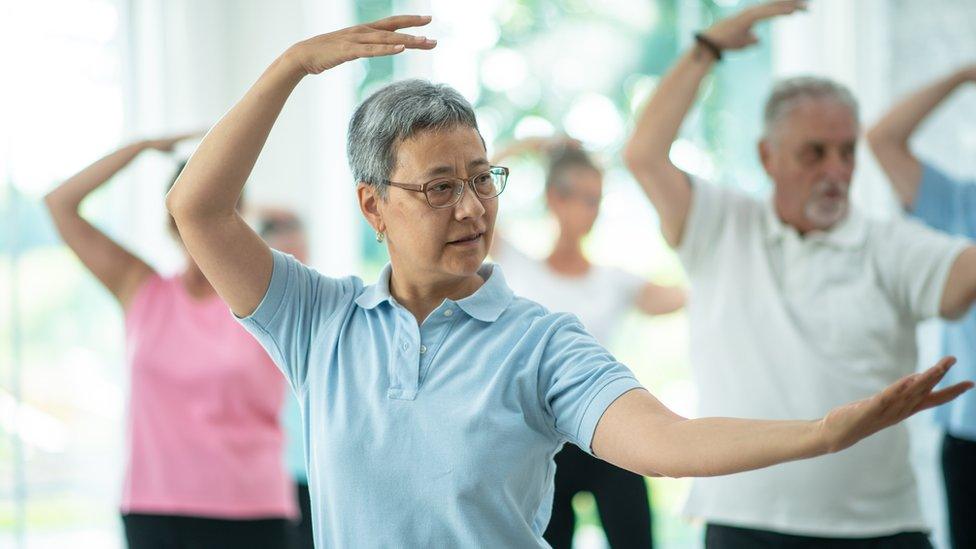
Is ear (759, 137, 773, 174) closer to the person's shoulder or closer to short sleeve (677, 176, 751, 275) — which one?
short sleeve (677, 176, 751, 275)

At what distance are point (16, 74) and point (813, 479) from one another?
3.17 meters

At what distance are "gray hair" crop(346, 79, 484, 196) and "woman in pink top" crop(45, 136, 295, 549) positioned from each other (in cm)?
139

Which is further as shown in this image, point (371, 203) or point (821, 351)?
point (821, 351)

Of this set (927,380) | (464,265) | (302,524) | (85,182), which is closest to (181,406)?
(85,182)

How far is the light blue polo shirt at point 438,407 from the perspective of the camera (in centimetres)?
152

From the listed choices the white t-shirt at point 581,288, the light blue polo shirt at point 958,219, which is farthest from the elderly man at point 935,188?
the white t-shirt at point 581,288

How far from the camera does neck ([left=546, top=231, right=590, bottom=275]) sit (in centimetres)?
347

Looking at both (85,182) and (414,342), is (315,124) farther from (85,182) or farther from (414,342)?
(414,342)

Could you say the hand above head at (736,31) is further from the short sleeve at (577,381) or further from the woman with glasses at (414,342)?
the short sleeve at (577,381)

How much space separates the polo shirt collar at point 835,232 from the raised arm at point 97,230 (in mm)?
1499

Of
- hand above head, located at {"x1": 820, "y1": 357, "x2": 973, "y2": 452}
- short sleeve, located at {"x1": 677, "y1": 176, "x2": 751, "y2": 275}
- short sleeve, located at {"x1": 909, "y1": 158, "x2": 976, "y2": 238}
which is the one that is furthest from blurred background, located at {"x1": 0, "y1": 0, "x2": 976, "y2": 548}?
hand above head, located at {"x1": 820, "y1": 357, "x2": 973, "y2": 452}

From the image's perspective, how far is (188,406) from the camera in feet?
9.64

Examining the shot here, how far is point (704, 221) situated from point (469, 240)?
991 millimetres

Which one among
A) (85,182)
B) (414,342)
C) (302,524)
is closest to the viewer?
(414,342)
